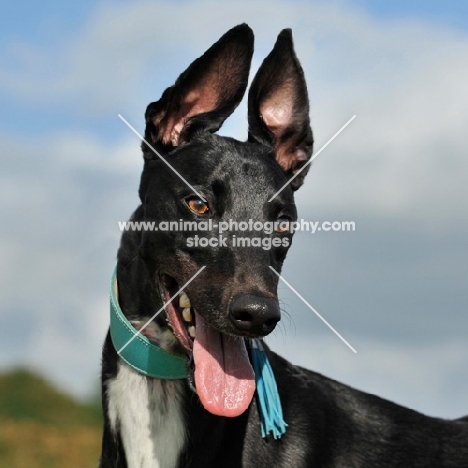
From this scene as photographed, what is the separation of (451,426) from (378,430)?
2.37 feet

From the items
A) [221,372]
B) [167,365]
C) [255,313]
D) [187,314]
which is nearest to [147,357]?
[167,365]

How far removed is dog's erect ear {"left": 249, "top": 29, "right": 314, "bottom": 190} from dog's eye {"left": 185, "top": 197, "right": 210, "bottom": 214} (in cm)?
95

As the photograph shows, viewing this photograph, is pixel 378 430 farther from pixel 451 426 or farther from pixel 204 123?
pixel 204 123

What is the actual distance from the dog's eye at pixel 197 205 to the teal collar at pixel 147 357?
85 centimetres

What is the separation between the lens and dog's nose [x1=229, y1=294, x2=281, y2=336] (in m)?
4.99

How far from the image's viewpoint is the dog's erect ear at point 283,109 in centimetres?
618

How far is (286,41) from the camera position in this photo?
6082mm

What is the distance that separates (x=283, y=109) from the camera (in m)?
6.43

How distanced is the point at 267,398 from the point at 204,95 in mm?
2122

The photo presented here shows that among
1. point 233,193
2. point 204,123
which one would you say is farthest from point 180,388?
point 204,123

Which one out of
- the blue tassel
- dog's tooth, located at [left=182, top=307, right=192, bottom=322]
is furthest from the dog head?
the blue tassel

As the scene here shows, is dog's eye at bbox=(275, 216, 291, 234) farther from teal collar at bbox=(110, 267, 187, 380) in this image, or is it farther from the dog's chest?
the dog's chest

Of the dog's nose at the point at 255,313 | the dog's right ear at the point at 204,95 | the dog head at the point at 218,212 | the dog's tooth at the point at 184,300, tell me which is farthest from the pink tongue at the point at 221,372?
the dog's right ear at the point at 204,95

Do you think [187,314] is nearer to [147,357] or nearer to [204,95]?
[147,357]
